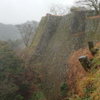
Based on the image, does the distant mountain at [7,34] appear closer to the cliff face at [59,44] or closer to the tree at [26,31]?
the tree at [26,31]

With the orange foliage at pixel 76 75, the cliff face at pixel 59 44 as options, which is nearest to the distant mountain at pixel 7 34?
the cliff face at pixel 59 44

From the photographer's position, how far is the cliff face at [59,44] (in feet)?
31.1

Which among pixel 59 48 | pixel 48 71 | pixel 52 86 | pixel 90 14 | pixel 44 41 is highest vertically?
pixel 90 14

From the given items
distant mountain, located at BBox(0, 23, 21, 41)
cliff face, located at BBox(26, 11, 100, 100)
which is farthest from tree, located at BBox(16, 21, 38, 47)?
distant mountain, located at BBox(0, 23, 21, 41)

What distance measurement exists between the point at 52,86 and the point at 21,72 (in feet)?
12.3

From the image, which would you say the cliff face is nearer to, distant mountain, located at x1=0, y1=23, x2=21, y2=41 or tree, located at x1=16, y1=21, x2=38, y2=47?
tree, located at x1=16, y1=21, x2=38, y2=47

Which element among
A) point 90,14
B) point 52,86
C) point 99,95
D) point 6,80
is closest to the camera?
point 99,95

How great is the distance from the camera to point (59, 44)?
41.1ft

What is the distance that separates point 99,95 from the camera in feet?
8.27

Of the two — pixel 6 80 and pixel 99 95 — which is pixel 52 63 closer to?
pixel 6 80

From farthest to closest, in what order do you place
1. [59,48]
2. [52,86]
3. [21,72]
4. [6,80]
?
[59,48], [52,86], [21,72], [6,80]

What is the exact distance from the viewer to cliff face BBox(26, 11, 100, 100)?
947cm

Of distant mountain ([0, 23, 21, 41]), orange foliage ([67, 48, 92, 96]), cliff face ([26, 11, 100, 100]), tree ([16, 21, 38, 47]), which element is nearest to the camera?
orange foliage ([67, 48, 92, 96])

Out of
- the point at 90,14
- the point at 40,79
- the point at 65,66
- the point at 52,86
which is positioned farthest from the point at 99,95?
the point at 90,14
